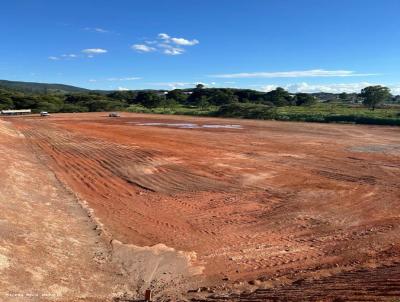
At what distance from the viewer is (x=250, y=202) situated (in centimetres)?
1584

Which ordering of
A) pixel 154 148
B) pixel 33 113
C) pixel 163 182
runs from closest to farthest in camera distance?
pixel 163 182 < pixel 154 148 < pixel 33 113

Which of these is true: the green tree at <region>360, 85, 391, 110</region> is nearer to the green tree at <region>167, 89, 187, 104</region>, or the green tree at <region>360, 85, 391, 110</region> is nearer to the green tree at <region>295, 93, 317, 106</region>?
the green tree at <region>295, 93, 317, 106</region>

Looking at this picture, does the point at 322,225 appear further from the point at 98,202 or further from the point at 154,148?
the point at 154,148

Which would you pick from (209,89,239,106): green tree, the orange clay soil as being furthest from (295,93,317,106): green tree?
the orange clay soil

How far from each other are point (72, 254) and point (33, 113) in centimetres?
7362

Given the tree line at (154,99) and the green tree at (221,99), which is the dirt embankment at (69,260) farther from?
the green tree at (221,99)

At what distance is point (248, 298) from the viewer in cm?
778

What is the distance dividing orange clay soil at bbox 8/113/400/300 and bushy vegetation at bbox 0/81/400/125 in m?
32.6

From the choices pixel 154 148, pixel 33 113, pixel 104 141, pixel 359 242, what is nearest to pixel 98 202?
pixel 359 242

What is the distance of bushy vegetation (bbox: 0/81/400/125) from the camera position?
62312mm

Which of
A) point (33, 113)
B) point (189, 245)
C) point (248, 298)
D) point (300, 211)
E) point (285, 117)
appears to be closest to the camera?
point (248, 298)

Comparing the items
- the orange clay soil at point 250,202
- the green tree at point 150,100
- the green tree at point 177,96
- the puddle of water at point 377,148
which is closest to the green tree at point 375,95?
the green tree at point 150,100

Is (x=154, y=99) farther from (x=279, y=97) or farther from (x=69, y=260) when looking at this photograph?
(x=69, y=260)

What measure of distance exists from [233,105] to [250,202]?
59632 mm
